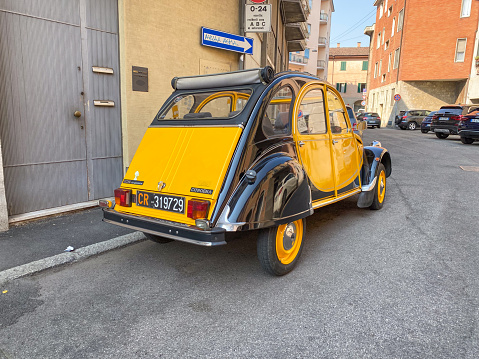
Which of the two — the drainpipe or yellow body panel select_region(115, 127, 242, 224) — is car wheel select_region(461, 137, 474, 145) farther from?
yellow body panel select_region(115, 127, 242, 224)

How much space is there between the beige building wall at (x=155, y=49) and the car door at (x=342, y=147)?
313cm

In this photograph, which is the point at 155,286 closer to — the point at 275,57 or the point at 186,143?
the point at 186,143

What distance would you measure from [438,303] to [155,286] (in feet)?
7.87

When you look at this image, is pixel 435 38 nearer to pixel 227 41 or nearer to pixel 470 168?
pixel 470 168

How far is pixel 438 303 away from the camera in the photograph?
2.99m

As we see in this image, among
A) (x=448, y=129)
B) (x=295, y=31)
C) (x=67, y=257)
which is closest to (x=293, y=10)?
(x=295, y=31)

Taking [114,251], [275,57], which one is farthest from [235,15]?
[275,57]

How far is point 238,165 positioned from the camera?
322 centimetres

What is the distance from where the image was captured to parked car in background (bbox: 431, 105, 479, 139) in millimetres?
18302

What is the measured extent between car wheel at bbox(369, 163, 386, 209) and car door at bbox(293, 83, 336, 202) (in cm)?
154

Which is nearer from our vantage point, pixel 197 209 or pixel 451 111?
pixel 197 209

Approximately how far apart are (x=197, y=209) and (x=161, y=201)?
495 mm

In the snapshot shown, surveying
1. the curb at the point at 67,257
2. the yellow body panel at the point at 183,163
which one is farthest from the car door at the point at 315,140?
the curb at the point at 67,257

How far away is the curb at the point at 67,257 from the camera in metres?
3.48
